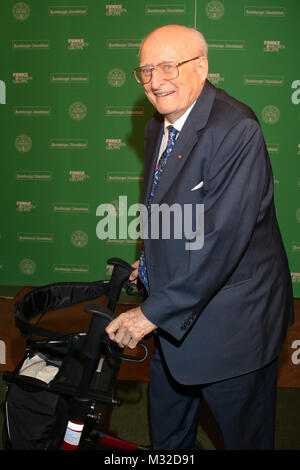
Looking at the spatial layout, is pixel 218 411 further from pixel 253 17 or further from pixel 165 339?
pixel 253 17

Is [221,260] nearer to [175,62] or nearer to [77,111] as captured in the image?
[175,62]

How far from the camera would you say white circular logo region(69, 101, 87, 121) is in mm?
3906

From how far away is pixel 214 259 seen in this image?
1.35m

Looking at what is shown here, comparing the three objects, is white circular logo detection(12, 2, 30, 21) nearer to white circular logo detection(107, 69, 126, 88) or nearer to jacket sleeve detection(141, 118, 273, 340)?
white circular logo detection(107, 69, 126, 88)

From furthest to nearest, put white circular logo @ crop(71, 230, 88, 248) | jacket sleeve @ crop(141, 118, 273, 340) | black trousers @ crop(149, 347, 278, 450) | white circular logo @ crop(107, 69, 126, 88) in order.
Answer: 1. white circular logo @ crop(71, 230, 88, 248)
2. white circular logo @ crop(107, 69, 126, 88)
3. black trousers @ crop(149, 347, 278, 450)
4. jacket sleeve @ crop(141, 118, 273, 340)

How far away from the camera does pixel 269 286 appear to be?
1.53 meters

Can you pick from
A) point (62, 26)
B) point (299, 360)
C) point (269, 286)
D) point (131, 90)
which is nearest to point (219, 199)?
point (269, 286)

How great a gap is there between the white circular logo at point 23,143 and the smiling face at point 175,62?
2639mm

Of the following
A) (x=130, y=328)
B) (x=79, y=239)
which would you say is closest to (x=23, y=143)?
(x=79, y=239)

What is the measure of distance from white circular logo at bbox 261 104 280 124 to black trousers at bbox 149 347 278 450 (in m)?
2.62

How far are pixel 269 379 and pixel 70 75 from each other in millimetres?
3079

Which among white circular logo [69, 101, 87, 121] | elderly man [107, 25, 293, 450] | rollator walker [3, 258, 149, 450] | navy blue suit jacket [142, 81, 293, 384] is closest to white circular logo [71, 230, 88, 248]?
white circular logo [69, 101, 87, 121]

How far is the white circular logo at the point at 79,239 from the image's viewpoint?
13.6ft

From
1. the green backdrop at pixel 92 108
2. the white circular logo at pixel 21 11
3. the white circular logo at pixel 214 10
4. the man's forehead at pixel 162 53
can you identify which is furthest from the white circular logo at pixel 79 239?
the man's forehead at pixel 162 53
